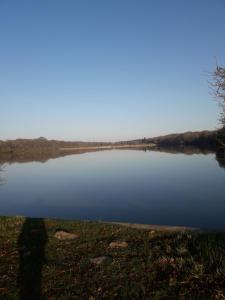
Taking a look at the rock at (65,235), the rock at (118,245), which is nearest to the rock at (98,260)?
the rock at (118,245)

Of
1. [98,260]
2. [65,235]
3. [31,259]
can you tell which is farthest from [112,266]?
[65,235]

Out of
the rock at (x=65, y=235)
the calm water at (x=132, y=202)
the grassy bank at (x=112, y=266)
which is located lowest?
the calm water at (x=132, y=202)

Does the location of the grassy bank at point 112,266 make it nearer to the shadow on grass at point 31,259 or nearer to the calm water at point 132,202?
the shadow on grass at point 31,259

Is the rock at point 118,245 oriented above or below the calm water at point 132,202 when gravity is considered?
above

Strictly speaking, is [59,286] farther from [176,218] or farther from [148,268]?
[176,218]

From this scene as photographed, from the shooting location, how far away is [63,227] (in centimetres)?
1293

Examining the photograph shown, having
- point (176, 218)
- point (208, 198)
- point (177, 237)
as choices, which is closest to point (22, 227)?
point (177, 237)

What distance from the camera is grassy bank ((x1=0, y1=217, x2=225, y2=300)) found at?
21.8ft

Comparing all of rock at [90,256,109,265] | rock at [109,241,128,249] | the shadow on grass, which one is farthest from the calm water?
rock at [90,256,109,265]

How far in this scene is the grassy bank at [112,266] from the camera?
21.8 feet

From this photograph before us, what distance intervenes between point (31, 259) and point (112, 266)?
2400 mm

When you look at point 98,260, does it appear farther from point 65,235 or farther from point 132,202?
point 132,202

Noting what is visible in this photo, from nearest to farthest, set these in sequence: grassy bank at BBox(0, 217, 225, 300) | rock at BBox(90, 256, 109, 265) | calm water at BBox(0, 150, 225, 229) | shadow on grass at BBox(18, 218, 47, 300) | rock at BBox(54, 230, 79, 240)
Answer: grassy bank at BBox(0, 217, 225, 300)
shadow on grass at BBox(18, 218, 47, 300)
rock at BBox(90, 256, 109, 265)
rock at BBox(54, 230, 79, 240)
calm water at BBox(0, 150, 225, 229)

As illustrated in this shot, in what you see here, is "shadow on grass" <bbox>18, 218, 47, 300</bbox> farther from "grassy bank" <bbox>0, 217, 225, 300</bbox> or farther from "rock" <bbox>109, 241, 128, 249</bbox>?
"rock" <bbox>109, 241, 128, 249</bbox>
